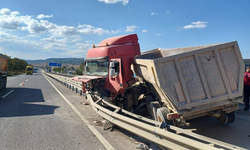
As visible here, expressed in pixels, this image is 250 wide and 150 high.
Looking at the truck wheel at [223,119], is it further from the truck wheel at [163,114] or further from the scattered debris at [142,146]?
the scattered debris at [142,146]

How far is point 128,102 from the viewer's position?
23.8 ft

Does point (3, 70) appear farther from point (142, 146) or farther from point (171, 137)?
point (171, 137)

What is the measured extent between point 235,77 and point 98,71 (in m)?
5.29

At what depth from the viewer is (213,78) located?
4574 millimetres

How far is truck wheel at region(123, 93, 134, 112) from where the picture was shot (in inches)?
285

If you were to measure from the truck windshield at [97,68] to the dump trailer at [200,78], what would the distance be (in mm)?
3503

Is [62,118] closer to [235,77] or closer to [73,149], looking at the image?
[73,149]

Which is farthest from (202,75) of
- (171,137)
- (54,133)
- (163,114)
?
(54,133)

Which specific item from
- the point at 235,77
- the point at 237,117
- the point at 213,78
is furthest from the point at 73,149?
the point at 237,117

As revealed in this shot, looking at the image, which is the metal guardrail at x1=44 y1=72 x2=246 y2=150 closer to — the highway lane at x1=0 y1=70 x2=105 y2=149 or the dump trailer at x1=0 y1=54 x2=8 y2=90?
the highway lane at x1=0 y1=70 x2=105 y2=149

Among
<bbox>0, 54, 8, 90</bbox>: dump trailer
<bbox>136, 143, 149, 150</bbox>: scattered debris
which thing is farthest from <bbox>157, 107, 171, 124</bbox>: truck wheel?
<bbox>0, 54, 8, 90</bbox>: dump trailer

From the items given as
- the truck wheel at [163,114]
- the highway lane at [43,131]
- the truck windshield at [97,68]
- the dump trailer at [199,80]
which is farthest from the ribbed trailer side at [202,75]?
the truck windshield at [97,68]

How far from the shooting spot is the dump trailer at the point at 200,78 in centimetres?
441

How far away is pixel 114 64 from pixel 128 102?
1541 mm
